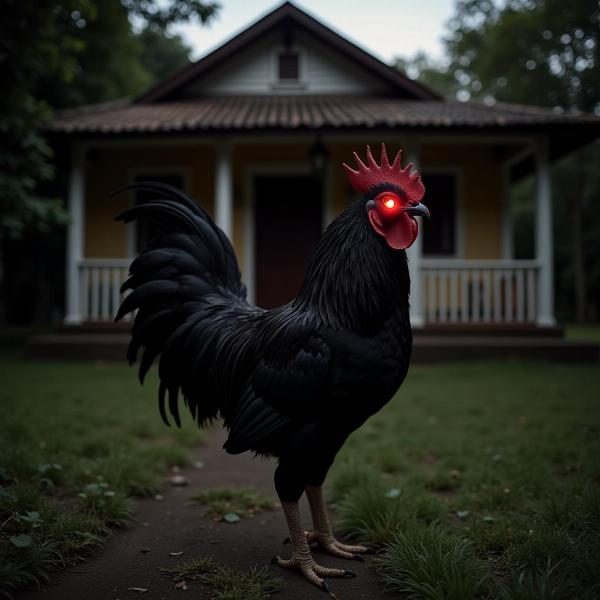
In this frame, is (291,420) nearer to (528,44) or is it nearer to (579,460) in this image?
(579,460)

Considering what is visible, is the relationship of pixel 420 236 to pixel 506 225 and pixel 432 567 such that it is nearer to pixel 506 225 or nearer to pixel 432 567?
pixel 506 225

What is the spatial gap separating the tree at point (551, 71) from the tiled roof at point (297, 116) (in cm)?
714

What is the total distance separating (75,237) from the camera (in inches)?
426

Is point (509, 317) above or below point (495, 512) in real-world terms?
above

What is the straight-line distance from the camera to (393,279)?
2.43 m

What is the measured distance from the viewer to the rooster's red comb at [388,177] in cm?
248

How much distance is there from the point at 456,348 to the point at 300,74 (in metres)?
7.68

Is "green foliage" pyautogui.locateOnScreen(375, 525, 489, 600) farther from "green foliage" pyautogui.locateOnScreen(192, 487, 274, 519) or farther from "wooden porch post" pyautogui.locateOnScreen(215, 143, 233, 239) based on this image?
"wooden porch post" pyautogui.locateOnScreen(215, 143, 233, 239)

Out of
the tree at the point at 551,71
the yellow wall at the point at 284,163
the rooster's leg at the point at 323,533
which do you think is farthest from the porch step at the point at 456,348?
the tree at the point at 551,71

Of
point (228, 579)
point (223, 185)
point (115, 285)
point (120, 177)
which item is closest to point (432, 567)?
point (228, 579)

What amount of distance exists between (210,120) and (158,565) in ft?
30.1

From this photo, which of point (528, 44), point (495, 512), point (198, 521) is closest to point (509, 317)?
point (495, 512)

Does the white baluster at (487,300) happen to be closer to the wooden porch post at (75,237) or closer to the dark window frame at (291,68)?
the dark window frame at (291,68)

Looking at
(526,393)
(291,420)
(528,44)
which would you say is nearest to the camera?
(291,420)
